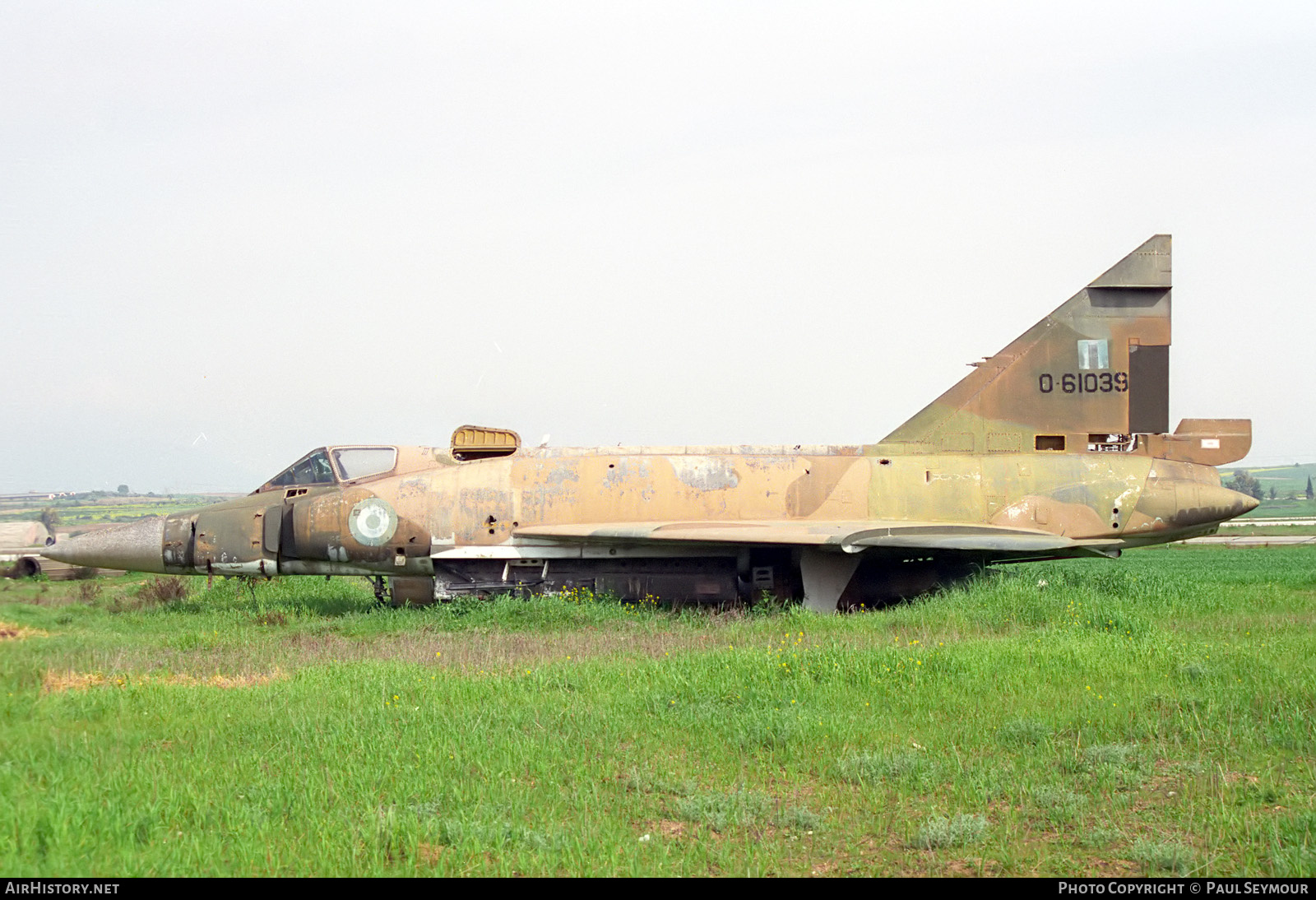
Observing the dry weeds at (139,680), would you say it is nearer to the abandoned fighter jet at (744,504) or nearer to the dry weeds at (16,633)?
the dry weeds at (16,633)

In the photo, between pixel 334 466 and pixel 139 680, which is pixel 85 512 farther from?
pixel 139 680

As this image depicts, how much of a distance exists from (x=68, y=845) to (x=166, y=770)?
4.70 ft

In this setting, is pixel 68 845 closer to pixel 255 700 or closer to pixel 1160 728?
pixel 255 700

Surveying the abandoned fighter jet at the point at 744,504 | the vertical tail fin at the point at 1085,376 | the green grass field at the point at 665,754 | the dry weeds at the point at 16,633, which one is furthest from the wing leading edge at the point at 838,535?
the dry weeds at the point at 16,633

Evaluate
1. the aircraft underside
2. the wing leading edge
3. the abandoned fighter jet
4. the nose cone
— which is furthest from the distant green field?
the wing leading edge

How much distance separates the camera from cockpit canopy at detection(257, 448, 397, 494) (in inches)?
619

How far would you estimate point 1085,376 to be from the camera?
52.9ft

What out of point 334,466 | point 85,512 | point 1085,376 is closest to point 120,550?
point 334,466

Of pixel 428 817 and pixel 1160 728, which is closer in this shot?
pixel 428 817

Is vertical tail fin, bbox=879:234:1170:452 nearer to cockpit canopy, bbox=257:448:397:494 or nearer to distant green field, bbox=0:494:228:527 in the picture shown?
cockpit canopy, bbox=257:448:397:494

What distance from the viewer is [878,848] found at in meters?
5.27

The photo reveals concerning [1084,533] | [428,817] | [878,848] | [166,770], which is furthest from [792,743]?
[1084,533]

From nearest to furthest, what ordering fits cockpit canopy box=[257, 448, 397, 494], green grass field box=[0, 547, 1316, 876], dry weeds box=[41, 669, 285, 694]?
green grass field box=[0, 547, 1316, 876] < dry weeds box=[41, 669, 285, 694] < cockpit canopy box=[257, 448, 397, 494]

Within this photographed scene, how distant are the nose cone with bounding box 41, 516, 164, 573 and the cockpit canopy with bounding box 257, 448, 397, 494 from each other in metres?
1.64
